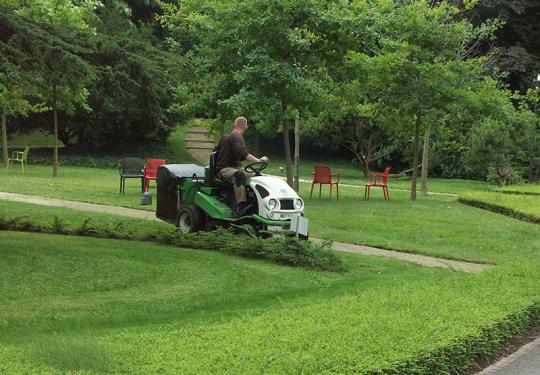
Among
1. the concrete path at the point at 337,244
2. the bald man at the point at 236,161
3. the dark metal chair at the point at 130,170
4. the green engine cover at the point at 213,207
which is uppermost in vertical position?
the bald man at the point at 236,161

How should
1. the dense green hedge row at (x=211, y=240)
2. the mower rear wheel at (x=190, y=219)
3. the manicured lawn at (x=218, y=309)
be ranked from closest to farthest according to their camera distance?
1. the manicured lawn at (x=218, y=309)
2. the dense green hedge row at (x=211, y=240)
3. the mower rear wheel at (x=190, y=219)

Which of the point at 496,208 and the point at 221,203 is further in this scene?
the point at 496,208

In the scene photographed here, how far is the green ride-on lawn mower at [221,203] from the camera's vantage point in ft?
36.7

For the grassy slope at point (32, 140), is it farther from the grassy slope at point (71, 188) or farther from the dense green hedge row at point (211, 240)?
the dense green hedge row at point (211, 240)

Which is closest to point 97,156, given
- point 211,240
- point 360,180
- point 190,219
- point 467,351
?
point 360,180

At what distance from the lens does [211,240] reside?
1150cm

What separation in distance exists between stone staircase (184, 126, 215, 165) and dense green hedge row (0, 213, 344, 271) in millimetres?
26111

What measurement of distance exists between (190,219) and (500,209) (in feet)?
35.3

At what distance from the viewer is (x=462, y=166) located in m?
39.2

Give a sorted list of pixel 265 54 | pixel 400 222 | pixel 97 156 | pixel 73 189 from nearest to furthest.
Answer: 1. pixel 400 222
2. pixel 265 54
3. pixel 73 189
4. pixel 97 156

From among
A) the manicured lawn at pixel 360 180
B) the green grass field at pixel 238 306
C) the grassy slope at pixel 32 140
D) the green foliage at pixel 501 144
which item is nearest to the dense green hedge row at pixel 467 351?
the green grass field at pixel 238 306

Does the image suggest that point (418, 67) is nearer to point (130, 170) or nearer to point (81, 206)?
point (130, 170)

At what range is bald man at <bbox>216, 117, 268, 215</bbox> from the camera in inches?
450

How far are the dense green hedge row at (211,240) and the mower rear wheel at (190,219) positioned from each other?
336 millimetres
